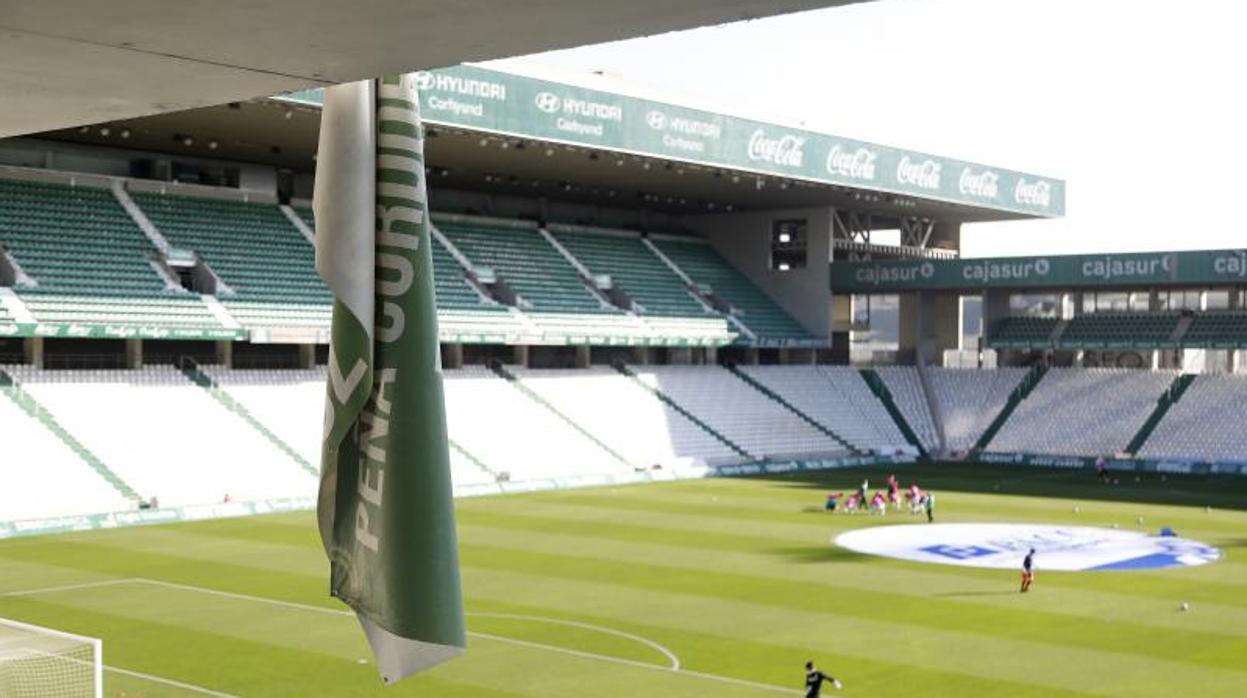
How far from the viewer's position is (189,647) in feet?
72.7

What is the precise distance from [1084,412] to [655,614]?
4080 cm

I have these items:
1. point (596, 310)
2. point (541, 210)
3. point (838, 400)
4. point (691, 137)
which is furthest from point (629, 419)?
point (541, 210)

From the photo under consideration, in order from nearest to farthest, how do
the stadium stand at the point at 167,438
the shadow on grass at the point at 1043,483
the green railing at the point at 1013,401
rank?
1. the stadium stand at the point at 167,438
2. the shadow on grass at the point at 1043,483
3. the green railing at the point at 1013,401

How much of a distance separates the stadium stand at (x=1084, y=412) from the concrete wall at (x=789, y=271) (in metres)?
10.2

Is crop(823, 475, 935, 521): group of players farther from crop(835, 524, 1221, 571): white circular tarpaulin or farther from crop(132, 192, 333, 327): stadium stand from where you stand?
crop(132, 192, 333, 327): stadium stand

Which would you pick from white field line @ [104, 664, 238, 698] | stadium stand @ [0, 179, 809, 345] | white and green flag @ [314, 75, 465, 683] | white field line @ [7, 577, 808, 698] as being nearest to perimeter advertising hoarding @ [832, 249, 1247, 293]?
stadium stand @ [0, 179, 809, 345]

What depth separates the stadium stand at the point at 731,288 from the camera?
218ft

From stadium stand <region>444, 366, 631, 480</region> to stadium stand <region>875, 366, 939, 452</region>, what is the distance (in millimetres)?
17614

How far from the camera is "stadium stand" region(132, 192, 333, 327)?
47.8 metres

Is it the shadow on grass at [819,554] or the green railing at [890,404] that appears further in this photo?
the green railing at [890,404]

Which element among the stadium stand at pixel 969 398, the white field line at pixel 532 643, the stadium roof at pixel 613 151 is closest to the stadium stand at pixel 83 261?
the stadium roof at pixel 613 151

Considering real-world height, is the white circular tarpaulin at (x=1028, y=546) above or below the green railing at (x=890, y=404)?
below

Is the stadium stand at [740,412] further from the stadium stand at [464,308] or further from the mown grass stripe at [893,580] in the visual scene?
the mown grass stripe at [893,580]

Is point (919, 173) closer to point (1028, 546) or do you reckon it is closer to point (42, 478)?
point (1028, 546)
